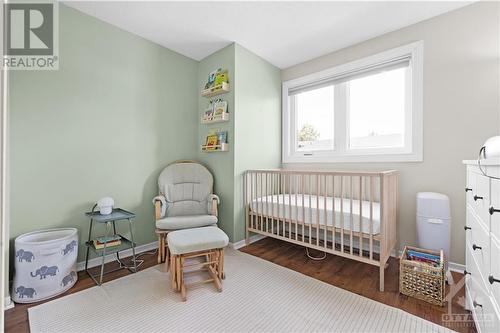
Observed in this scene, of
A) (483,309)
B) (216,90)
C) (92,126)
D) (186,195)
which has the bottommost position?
(483,309)

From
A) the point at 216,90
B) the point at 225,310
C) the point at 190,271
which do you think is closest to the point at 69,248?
the point at 190,271

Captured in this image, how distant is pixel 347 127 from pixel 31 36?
327cm

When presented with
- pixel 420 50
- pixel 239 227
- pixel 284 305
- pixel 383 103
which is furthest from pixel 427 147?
pixel 239 227

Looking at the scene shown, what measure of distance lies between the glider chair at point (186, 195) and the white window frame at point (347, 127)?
1.31m

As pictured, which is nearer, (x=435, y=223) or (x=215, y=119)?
(x=435, y=223)

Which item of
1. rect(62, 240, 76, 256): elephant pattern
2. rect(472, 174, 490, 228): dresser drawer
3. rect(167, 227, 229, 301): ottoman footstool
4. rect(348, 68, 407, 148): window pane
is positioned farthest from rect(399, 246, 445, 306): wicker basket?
rect(62, 240, 76, 256): elephant pattern

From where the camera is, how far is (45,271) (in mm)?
1646

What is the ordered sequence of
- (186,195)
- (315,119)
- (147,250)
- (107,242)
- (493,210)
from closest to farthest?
(493,210), (107,242), (147,250), (186,195), (315,119)

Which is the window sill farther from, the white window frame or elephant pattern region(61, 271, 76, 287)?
elephant pattern region(61, 271, 76, 287)

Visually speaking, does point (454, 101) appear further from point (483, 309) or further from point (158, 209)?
point (158, 209)

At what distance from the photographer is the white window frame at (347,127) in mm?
2209

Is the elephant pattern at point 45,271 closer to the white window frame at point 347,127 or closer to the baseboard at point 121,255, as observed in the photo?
the baseboard at point 121,255

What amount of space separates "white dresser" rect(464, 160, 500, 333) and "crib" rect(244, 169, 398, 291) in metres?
0.56

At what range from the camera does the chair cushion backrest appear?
8.38ft
